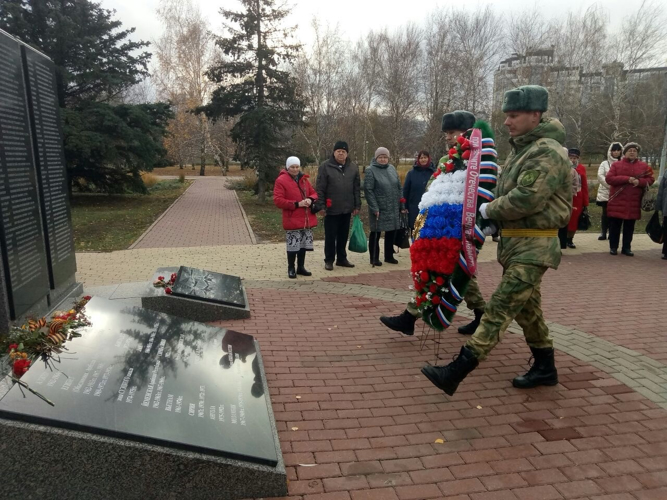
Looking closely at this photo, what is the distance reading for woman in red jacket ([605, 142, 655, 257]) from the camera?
8805mm

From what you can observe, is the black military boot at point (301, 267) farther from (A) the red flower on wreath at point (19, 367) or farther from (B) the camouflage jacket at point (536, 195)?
(A) the red flower on wreath at point (19, 367)

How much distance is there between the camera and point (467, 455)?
9.50 ft

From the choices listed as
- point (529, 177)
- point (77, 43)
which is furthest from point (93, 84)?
point (529, 177)

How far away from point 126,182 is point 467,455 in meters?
20.2

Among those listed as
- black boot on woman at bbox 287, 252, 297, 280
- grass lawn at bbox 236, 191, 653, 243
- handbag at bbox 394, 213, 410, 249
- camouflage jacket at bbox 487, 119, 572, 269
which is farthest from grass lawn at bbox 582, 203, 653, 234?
camouflage jacket at bbox 487, 119, 572, 269

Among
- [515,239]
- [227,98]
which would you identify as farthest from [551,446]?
[227,98]

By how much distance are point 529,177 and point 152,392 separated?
8.74ft

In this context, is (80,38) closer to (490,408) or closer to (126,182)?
(126,182)

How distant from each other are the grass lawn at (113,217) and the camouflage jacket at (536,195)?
907cm

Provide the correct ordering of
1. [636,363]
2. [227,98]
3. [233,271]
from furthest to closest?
[227,98] → [233,271] → [636,363]

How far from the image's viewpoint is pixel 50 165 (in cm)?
510

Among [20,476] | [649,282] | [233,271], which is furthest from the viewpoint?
[233,271]

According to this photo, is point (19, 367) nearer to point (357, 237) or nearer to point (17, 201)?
point (17, 201)

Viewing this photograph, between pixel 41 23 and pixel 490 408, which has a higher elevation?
pixel 41 23
